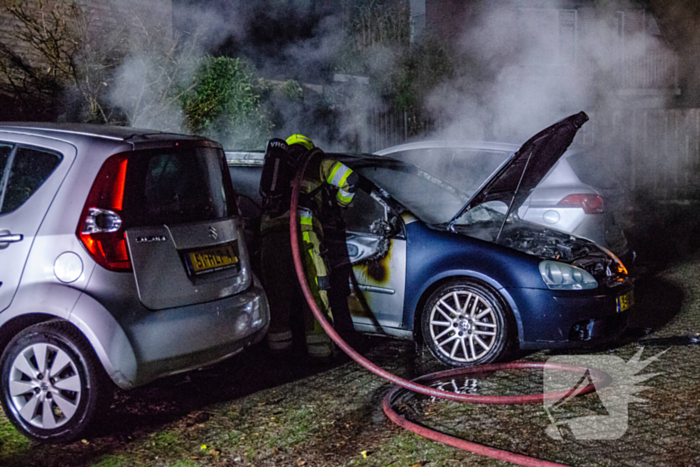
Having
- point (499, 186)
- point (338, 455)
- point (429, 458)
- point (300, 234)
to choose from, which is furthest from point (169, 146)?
point (499, 186)

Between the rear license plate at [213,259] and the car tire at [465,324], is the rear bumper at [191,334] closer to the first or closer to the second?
the rear license plate at [213,259]

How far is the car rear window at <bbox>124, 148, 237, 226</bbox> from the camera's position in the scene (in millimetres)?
3729

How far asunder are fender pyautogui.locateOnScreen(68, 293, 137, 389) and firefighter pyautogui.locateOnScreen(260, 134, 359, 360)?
1.75m

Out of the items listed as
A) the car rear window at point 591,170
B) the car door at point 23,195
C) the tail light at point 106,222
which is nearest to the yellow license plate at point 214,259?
the tail light at point 106,222

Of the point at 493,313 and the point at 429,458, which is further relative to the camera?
the point at 493,313

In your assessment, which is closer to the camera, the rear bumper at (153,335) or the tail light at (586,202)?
the rear bumper at (153,335)

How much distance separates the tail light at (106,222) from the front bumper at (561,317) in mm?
2662

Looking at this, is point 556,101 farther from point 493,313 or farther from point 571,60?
point 493,313

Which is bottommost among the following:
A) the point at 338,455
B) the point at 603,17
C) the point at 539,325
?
the point at 338,455

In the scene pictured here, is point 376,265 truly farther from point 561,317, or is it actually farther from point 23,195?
point 23,195

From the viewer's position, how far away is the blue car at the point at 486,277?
15.6 feet

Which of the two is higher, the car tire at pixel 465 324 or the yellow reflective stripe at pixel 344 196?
the yellow reflective stripe at pixel 344 196

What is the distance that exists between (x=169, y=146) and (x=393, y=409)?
2.09 metres

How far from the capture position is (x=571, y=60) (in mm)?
18016
